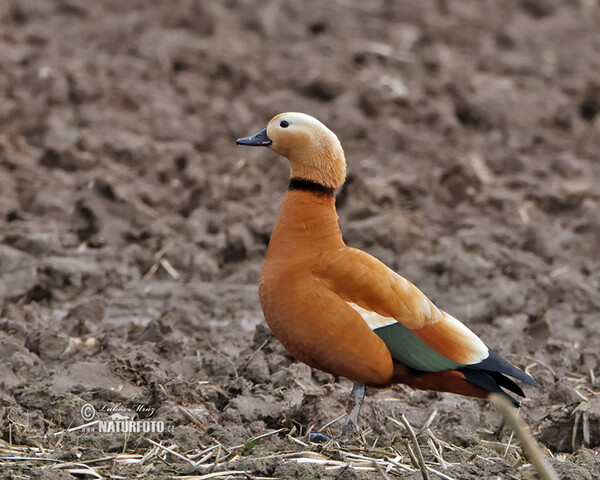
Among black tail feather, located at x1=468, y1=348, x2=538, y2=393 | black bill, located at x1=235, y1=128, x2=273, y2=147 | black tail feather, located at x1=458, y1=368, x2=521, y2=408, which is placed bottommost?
black tail feather, located at x1=458, y1=368, x2=521, y2=408

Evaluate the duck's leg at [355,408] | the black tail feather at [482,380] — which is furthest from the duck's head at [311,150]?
the black tail feather at [482,380]

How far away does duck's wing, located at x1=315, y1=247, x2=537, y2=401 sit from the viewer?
4.89 metres

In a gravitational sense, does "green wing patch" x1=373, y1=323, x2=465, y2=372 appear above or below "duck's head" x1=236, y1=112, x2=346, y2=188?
below

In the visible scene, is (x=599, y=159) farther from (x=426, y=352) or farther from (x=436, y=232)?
(x=426, y=352)

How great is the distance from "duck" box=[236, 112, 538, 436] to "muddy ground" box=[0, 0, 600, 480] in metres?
0.36

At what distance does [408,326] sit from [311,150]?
984 millimetres

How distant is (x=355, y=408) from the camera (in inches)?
199

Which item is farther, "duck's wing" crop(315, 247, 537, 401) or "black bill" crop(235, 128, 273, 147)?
"black bill" crop(235, 128, 273, 147)

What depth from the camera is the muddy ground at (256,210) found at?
17.3ft

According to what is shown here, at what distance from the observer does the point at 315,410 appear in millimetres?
5285

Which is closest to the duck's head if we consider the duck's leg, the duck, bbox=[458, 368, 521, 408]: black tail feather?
the duck

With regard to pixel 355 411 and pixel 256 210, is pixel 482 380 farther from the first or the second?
pixel 256 210

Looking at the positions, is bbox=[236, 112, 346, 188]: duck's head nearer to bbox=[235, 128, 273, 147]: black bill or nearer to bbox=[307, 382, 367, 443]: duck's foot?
bbox=[235, 128, 273, 147]: black bill

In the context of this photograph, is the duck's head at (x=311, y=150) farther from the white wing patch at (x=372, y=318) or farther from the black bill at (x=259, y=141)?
the white wing patch at (x=372, y=318)
